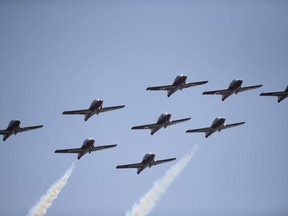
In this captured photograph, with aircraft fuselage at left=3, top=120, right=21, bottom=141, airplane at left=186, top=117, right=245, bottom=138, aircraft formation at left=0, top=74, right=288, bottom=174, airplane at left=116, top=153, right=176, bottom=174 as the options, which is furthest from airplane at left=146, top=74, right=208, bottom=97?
aircraft fuselage at left=3, top=120, right=21, bottom=141

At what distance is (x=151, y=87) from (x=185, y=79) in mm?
10214

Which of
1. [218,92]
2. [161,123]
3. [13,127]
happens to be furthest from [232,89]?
[13,127]

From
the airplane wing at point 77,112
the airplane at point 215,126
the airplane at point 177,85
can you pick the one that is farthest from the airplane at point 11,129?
the airplane at point 215,126

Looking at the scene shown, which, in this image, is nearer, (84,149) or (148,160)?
(84,149)

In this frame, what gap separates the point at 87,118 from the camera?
186 meters

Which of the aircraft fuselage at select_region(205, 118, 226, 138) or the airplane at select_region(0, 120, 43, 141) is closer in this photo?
the airplane at select_region(0, 120, 43, 141)

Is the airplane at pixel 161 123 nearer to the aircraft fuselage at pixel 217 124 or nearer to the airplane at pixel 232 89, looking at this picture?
the aircraft fuselage at pixel 217 124

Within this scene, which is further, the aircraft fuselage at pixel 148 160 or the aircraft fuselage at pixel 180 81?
the aircraft fuselage at pixel 148 160

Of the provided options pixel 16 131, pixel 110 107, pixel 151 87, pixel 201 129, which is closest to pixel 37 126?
pixel 16 131

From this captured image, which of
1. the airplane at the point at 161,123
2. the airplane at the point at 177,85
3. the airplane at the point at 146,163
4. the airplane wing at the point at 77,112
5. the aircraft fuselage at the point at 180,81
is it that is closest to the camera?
the airplane wing at the point at 77,112

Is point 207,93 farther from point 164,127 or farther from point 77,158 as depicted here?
point 77,158

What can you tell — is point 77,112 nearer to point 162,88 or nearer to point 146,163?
point 146,163

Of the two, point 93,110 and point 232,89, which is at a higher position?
point 232,89

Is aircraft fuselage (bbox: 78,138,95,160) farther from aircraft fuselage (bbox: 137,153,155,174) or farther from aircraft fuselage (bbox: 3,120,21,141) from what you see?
aircraft fuselage (bbox: 3,120,21,141)
